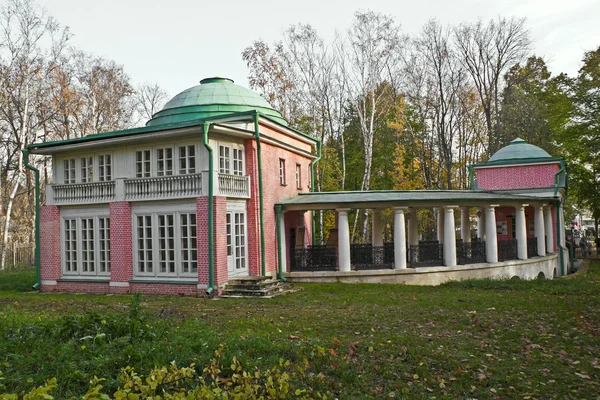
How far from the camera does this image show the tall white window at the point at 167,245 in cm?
1578

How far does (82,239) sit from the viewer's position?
17.8 m

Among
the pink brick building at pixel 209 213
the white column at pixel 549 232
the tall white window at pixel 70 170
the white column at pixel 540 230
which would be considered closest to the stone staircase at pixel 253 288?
the pink brick building at pixel 209 213

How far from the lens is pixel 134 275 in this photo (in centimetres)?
1666

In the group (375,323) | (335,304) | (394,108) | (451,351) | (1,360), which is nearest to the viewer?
(1,360)

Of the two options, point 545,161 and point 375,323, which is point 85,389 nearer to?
point 375,323

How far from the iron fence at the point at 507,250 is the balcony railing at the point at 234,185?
1183 cm

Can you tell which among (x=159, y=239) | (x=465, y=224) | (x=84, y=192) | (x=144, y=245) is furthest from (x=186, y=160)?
(x=465, y=224)

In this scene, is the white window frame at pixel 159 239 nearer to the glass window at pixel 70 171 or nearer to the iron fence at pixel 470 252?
the glass window at pixel 70 171

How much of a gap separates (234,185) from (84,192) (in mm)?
5733

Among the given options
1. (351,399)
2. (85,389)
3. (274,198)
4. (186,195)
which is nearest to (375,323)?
(351,399)

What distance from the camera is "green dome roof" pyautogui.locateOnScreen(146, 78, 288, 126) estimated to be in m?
19.0

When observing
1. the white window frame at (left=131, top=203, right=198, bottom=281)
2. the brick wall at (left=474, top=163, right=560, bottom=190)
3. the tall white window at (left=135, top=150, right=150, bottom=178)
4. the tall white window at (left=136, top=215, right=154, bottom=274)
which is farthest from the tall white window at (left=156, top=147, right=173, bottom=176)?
the brick wall at (left=474, top=163, right=560, bottom=190)

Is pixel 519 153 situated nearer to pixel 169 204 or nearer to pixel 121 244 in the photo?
pixel 169 204

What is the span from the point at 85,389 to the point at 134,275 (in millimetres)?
11518
